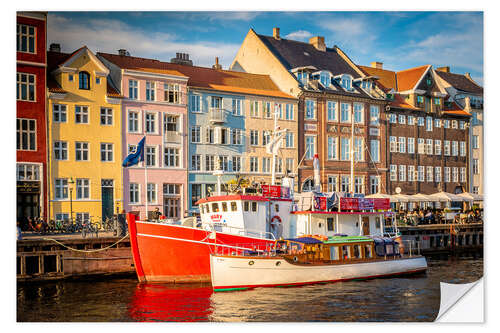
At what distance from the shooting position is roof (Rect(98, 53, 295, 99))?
2614 cm

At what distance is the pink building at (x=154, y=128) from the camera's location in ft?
83.5

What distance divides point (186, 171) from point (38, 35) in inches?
380

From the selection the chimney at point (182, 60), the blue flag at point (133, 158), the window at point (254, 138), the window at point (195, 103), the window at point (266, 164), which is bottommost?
the window at point (266, 164)

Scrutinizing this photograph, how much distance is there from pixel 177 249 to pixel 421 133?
1885 cm

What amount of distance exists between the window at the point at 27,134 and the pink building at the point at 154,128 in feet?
13.2

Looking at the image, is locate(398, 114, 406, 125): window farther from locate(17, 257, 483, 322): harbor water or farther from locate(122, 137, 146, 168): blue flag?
locate(122, 137, 146, 168): blue flag

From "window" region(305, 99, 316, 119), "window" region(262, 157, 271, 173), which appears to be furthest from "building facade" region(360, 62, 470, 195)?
"window" region(262, 157, 271, 173)

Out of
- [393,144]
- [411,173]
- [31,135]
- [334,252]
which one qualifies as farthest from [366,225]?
[31,135]

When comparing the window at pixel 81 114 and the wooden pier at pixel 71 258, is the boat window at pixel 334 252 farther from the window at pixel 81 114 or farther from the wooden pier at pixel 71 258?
the window at pixel 81 114

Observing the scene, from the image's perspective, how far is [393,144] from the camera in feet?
109

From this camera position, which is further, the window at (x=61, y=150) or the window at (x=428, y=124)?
the window at (x=428, y=124)

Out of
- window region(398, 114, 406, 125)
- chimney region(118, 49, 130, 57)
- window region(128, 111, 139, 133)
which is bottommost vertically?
window region(128, 111, 139, 133)

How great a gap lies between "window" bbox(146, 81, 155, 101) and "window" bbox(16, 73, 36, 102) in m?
5.40

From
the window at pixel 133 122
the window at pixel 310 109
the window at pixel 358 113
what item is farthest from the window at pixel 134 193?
the window at pixel 358 113
